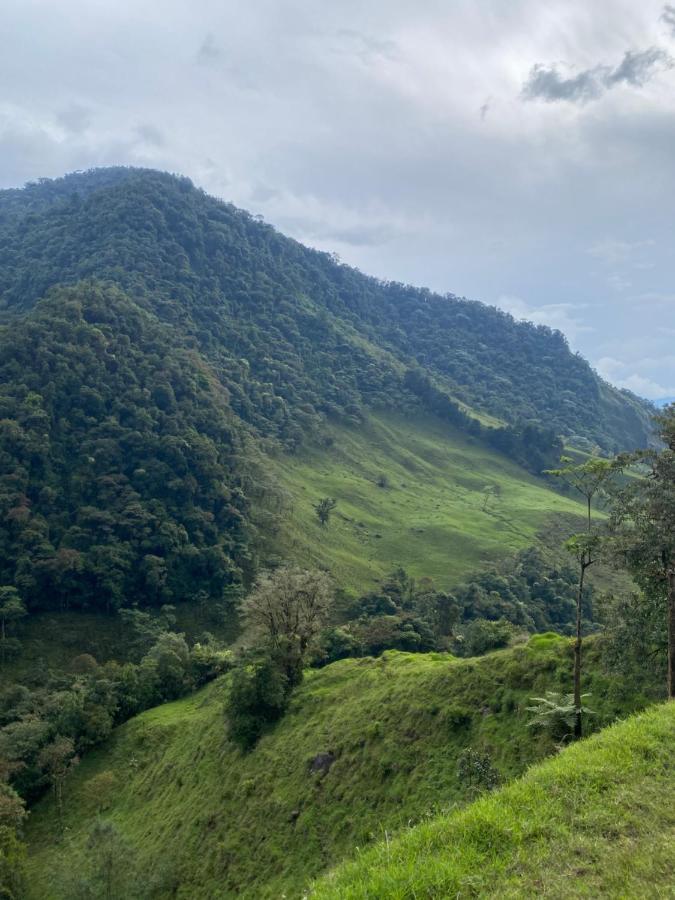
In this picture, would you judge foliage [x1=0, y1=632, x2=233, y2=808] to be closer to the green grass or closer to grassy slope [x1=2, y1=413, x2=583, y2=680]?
grassy slope [x1=2, y1=413, x2=583, y2=680]

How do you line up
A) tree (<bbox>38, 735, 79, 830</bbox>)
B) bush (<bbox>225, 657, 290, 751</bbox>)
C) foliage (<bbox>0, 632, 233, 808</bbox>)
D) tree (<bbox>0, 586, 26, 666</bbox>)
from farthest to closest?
tree (<bbox>0, 586, 26, 666</bbox>)
foliage (<bbox>0, 632, 233, 808</bbox>)
tree (<bbox>38, 735, 79, 830</bbox>)
bush (<bbox>225, 657, 290, 751</bbox>)

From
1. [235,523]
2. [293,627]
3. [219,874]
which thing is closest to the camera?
[219,874]

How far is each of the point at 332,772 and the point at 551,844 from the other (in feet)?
92.8

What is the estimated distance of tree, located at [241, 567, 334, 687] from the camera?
48156 mm

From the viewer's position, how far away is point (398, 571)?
4820 inches

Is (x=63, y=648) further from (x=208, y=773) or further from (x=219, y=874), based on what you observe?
(x=219, y=874)

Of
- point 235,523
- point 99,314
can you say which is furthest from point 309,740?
point 99,314

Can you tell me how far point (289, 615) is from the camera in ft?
162

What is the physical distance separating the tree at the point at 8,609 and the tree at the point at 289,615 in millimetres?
51506

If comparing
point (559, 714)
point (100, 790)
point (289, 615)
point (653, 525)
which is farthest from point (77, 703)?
point (653, 525)

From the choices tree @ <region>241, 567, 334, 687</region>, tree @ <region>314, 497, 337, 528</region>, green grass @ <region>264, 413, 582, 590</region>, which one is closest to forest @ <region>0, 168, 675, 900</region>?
tree @ <region>241, 567, 334, 687</region>

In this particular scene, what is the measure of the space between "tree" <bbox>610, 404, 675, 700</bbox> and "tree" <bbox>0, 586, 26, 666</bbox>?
282 ft

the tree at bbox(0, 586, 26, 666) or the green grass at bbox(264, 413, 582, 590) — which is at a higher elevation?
the green grass at bbox(264, 413, 582, 590)

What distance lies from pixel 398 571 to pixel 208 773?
8218 centimetres
